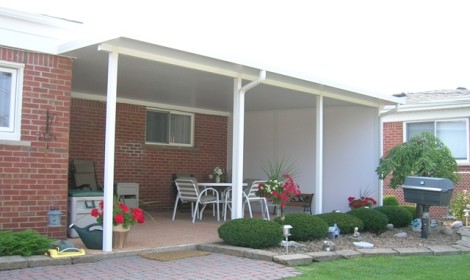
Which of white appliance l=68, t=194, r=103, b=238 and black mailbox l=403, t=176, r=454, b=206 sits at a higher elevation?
black mailbox l=403, t=176, r=454, b=206

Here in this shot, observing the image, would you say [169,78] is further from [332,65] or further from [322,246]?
[332,65]

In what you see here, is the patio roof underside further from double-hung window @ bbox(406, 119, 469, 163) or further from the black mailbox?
double-hung window @ bbox(406, 119, 469, 163)

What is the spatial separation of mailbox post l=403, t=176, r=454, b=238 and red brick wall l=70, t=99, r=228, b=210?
6.03 metres

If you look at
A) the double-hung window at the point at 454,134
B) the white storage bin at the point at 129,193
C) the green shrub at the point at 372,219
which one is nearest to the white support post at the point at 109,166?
the white storage bin at the point at 129,193

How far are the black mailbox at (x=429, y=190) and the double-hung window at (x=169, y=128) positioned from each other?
616 centimetres

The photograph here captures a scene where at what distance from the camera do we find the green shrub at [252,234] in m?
7.28

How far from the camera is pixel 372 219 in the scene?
9.60 m

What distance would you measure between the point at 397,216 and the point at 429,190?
1669 millimetres

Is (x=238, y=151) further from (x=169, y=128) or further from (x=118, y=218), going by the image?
(x=169, y=128)

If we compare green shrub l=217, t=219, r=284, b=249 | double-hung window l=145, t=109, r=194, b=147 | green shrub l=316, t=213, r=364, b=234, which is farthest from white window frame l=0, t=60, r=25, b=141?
double-hung window l=145, t=109, r=194, b=147

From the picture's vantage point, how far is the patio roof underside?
7.31 m

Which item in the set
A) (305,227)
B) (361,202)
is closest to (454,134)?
(361,202)

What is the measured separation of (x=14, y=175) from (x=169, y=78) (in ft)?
11.0

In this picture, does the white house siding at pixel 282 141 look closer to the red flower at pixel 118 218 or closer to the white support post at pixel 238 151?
the white support post at pixel 238 151
